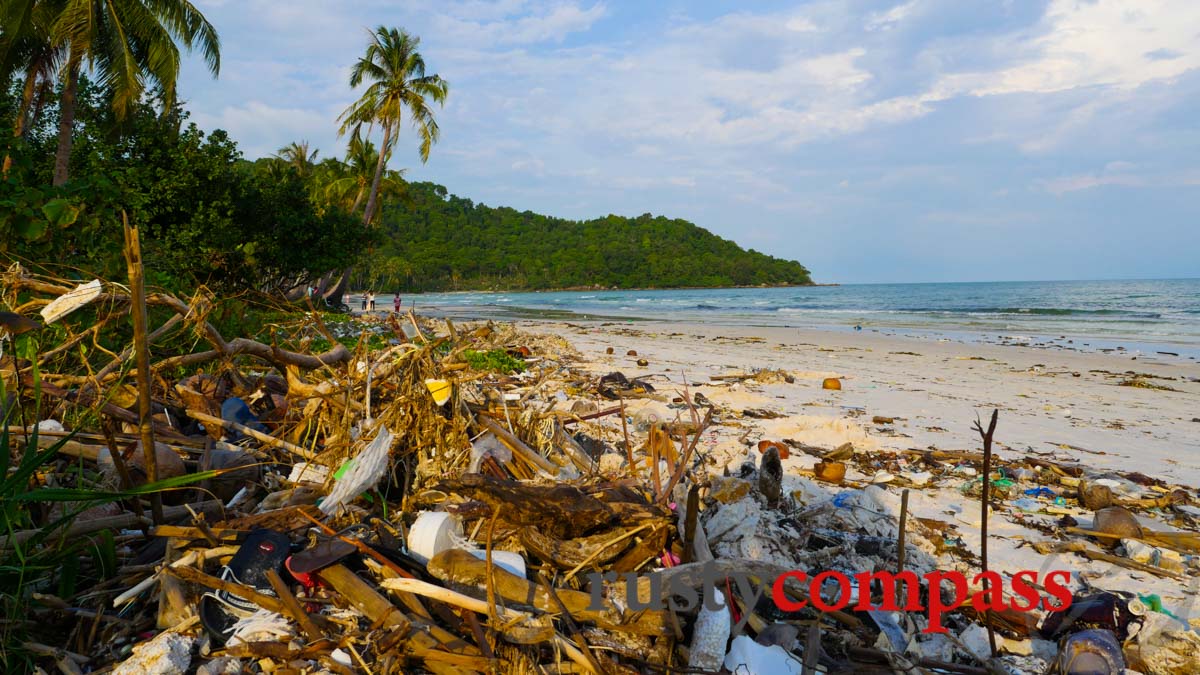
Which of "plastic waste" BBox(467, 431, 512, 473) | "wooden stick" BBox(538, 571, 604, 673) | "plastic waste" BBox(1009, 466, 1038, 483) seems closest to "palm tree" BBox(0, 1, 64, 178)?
"plastic waste" BBox(467, 431, 512, 473)

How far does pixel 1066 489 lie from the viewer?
4453 mm

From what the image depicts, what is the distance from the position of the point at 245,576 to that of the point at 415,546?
20.5 inches

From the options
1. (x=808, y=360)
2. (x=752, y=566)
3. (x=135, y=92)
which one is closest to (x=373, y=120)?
(x=135, y=92)

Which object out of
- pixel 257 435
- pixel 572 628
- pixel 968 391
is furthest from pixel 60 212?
pixel 968 391

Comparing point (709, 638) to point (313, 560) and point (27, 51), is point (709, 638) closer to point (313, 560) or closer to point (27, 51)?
point (313, 560)

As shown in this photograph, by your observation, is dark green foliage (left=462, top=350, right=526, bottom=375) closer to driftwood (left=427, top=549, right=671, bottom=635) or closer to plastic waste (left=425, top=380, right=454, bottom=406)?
plastic waste (left=425, top=380, right=454, bottom=406)

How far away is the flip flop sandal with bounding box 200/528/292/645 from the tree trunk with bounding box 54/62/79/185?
14.2 m

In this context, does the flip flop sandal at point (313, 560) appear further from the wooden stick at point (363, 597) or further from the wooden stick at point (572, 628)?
the wooden stick at point (572, 628)

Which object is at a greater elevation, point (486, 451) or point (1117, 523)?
point (486, 451)

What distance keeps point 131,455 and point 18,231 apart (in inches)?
84.4

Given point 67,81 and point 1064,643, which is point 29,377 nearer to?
point 1064,643

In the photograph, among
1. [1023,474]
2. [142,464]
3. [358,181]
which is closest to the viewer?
[142,464]

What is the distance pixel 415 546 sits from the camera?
2229mm

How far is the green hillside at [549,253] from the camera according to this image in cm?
9125
